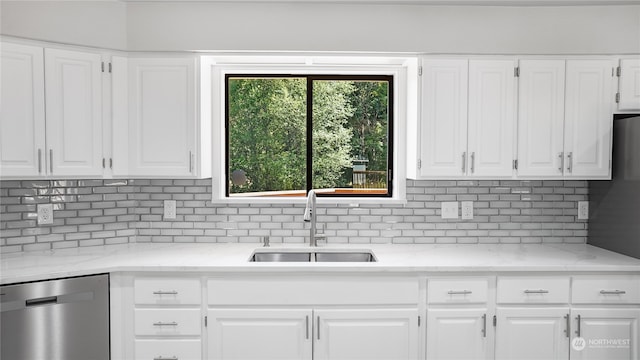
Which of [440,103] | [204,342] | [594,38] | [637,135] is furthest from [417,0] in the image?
[204,342]

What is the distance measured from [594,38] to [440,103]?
1055 millimetres

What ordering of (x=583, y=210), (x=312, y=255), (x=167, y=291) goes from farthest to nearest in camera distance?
(x=583, y=210), (x=312, y=255), (x=167, y=291)

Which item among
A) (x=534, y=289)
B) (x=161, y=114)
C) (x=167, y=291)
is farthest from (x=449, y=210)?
(x=161, y=114)

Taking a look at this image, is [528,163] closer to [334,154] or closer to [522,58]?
[522,58]

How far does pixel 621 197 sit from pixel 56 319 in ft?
11.0

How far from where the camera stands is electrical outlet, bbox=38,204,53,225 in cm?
294

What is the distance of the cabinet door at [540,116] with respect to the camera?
9.44 feet

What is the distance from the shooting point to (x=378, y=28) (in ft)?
9.52

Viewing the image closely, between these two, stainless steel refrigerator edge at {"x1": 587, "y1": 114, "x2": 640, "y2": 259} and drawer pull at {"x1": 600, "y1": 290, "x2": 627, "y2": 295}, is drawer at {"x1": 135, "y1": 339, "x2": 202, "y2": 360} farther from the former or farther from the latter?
stainless steel refrigerator edge at {"x1": 587, "y1": 114, "x2": 640, "y2": 259}

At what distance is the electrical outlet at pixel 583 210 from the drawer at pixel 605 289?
27.2 inches

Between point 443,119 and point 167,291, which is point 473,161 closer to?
point 443,119

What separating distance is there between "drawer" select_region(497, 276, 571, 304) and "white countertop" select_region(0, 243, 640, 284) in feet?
0.20

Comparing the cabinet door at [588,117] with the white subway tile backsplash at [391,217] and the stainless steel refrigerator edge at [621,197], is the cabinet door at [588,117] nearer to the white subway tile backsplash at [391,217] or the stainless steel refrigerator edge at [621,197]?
the stainless steel refrigerator edge at [621,197]

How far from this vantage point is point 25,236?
→ 290 centimetres
